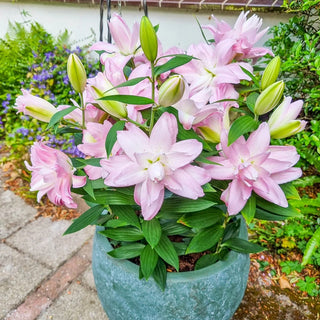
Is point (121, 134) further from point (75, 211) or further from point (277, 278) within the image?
point (75, 211)

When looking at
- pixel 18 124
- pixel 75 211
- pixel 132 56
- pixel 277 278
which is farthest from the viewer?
pixel 18 124

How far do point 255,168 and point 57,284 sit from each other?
1236 mm

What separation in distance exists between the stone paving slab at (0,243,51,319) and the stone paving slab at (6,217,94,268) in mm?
40

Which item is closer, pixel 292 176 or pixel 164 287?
pixel 292 176

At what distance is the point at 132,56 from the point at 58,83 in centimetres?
204

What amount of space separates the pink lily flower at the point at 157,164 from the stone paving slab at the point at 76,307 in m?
1.00

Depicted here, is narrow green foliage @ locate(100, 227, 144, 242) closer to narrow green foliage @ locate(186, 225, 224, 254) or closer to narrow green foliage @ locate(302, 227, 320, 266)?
narrow green foliage @ locate(186, 225, 224, 254)

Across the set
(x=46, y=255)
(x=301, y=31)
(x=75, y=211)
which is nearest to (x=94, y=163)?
(x=46, y=255)

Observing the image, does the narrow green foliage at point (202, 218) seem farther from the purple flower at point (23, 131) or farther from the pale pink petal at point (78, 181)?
the purple flower at point (23, 131)

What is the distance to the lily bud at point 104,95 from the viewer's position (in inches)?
23.7

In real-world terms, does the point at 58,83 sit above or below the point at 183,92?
below

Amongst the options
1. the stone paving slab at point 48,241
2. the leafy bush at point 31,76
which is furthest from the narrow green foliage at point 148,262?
the leafy bush at point 31,76

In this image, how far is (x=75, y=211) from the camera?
1955 mm

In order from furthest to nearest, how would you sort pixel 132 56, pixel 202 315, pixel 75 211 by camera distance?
pixel 75 211 < pixel 202 315 < pixel 132 56
